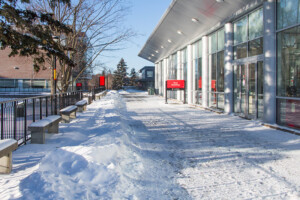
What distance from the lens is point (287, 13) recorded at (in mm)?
8844

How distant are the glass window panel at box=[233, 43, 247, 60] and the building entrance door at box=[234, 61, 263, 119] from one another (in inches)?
18.4

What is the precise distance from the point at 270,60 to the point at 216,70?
6065 mm

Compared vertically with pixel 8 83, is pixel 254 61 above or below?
below

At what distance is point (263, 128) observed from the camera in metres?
A: 9.41

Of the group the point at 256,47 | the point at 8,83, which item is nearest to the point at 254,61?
the point at 256,47

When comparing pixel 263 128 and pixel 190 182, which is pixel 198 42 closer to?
pixel 263 128

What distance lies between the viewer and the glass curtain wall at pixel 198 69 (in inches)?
748

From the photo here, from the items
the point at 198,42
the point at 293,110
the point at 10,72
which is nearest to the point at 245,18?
the point at 293,110

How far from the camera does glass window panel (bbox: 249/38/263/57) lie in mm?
10623

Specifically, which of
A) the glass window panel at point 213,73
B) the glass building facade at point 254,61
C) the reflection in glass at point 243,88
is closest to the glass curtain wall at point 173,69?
the glass building facade at point 254,61

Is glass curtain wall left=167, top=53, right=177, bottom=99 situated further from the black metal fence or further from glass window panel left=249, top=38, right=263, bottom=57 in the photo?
→ the black metal fence

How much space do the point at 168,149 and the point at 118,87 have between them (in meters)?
82.7

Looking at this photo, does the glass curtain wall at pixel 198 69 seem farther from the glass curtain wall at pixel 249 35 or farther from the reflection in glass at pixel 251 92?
the reflection in glass at pixel 251 92

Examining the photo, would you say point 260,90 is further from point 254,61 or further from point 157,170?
point 157,170
